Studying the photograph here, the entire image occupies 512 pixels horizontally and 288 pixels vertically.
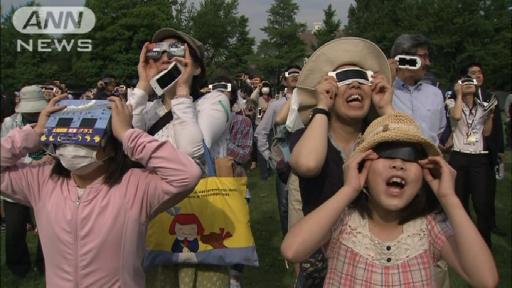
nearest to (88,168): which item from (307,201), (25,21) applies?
(307,201)

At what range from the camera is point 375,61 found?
2.48m

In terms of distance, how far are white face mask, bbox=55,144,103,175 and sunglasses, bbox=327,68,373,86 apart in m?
1.04

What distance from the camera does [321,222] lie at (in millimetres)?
1844

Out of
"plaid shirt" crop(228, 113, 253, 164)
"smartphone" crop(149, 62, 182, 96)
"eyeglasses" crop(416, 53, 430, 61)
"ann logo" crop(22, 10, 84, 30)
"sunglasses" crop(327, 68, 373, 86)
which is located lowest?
"plaid shirt" crop(228, 113, 253, 164)

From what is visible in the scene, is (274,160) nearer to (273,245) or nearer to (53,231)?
(273,245)

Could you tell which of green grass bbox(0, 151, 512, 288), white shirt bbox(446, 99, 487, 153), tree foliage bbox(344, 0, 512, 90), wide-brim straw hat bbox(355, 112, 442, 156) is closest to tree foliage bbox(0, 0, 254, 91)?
wide-brim straw hat bbox(355, 112, 442, 156)

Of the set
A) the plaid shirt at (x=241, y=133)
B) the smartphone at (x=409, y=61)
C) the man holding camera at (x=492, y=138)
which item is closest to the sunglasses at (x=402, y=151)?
the smartphone at (x=409, y=61)

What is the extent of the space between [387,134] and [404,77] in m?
1.88

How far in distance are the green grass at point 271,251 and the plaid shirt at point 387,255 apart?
10.1ft

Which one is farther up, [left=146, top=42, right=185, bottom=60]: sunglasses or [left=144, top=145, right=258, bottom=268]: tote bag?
[left=146, top=42, right=185, bottom=60]: sunglasses

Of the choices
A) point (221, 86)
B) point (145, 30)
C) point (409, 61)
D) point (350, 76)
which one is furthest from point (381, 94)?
point (221, 86)

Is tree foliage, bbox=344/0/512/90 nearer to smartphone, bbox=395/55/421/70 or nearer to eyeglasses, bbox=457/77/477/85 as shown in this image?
eyeglasses, bbox=457/77/477/85

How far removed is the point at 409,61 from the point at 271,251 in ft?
9.91

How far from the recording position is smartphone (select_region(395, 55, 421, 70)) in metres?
3.56
